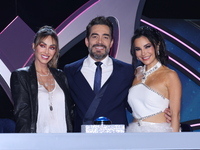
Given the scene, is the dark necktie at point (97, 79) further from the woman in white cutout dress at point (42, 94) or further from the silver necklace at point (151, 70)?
the silver necklace at point (151, 70)

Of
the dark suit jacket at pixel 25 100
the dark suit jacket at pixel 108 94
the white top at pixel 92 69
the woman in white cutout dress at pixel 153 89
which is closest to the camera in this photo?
the dark suit jacket at pixel 25 100

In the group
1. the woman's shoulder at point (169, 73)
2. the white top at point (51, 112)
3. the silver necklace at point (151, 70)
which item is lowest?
the white top at point (51, 112)

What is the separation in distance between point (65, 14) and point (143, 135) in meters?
3.07

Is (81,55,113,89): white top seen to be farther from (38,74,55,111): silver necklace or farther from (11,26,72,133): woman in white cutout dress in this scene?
(38,74,55,111): silver necklace

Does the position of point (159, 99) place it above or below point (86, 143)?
above

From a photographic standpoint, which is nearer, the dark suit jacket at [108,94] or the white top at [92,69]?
the dark suit jacket at [108,94]

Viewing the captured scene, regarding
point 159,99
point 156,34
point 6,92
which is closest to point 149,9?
point 156,34

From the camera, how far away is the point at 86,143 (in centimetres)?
100

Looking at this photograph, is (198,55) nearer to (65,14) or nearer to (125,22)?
(125,22)

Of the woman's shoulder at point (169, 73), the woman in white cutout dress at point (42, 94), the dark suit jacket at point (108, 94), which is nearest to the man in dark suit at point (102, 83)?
the dark suit jacket at point (108, 94)

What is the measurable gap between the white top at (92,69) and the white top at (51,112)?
0.28m

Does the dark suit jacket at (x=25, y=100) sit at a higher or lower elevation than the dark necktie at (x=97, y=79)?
lower

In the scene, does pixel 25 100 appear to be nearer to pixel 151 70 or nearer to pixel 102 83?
pixel 102 83

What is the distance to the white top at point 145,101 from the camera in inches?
104
